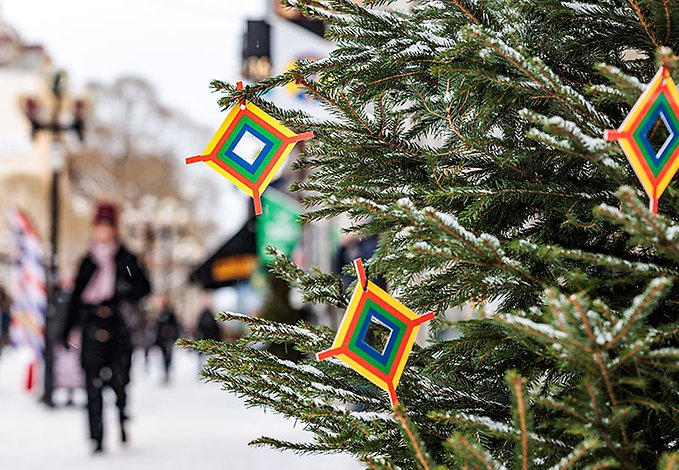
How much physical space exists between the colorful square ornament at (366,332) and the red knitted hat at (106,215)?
20.7 ft

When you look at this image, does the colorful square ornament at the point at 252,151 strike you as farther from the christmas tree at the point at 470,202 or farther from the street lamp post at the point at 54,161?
the street lamp post at the point at 54,161

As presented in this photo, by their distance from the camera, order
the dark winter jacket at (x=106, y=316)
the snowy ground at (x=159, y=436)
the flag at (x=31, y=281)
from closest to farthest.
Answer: the snowy ground at (x=159, y=436) → the dark winter jacket at (x=106, y=316) → the flag at (x=31, y=281)

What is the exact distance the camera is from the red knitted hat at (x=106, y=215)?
803cm

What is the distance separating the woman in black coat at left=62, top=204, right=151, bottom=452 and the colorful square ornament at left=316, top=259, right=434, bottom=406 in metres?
6.19

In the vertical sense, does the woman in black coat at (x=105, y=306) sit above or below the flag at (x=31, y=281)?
above

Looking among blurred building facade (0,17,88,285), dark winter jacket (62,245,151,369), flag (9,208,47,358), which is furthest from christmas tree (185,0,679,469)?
blurred building facade (0,17,88,285)

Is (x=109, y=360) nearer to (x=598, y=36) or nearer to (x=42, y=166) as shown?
(x=598, y=36)

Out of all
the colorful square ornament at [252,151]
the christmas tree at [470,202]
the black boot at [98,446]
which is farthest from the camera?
the black boot at [98,446]

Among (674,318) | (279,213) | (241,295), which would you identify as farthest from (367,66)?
(241,295)

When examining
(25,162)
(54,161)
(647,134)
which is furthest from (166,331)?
(25,162)

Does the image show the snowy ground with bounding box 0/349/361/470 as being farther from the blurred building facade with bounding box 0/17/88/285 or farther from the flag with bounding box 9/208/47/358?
the blurred building facade with bounding box 0/17/88/285

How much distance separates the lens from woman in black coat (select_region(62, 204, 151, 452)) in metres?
7.92

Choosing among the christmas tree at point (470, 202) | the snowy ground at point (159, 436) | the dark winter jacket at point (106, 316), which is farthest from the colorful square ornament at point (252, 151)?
the dark winter jacket at point (106, 316)

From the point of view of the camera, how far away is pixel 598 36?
2162 mm
